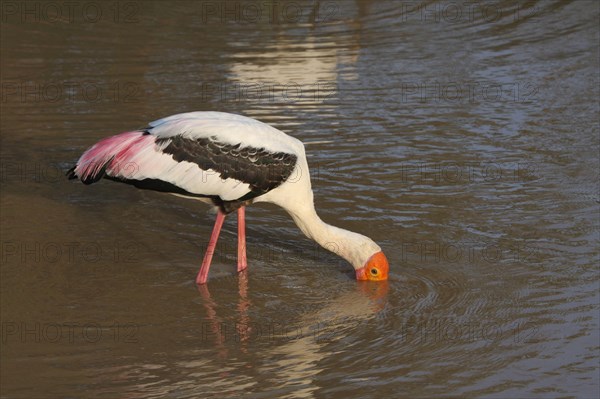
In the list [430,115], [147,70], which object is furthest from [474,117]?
[147,70]

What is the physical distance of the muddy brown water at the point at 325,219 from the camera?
19.5 ft

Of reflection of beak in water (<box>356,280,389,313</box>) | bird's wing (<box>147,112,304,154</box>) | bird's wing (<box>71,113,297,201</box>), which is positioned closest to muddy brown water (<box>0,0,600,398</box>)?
reflection of beak in water (<box>356,280,389,313</box>)

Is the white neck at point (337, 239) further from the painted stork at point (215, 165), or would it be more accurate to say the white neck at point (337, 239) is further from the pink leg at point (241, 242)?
the pink leg at point (241, 242)

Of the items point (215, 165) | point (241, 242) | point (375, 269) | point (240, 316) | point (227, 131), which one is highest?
point (227, 131)

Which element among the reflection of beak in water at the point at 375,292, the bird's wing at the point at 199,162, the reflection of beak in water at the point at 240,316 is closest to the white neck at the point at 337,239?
the reflection of beak in water at the point at 375,292

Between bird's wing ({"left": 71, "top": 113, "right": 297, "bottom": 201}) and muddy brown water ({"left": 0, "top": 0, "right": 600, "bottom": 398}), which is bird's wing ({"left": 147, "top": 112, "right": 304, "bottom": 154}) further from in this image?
muddy brown water ({"left": 0, "top": 0, "right": 600, "bottom": 398})

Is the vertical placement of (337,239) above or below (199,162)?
below

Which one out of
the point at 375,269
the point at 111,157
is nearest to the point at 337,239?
the point at 375,269

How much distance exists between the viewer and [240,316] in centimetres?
665

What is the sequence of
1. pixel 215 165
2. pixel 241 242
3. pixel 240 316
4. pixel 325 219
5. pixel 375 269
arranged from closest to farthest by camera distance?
1. pixel 240 316
2. pixel 215 165
3. pixel 375 269
4. pixel 241 242
5. pixel 325 219

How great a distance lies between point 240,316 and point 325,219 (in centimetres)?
169

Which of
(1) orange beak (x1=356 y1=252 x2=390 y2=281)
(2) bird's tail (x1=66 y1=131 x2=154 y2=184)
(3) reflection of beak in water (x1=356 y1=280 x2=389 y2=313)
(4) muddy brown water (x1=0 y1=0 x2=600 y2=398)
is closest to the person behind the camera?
(4) muddy brown water (x1=0 y1=0 x2=600 y2=398)

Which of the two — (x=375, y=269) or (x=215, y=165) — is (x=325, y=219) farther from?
(x=215, y=165)

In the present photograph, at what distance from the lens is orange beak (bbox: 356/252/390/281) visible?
7.05m
